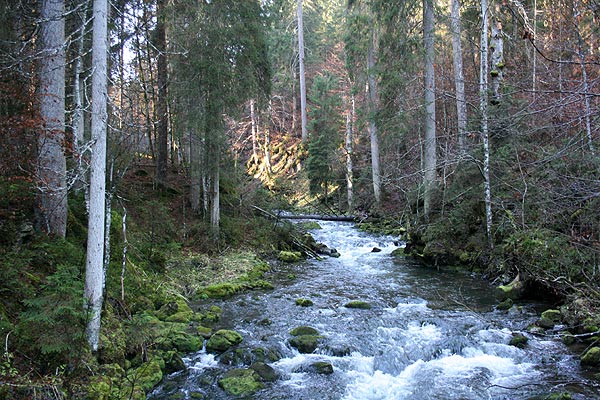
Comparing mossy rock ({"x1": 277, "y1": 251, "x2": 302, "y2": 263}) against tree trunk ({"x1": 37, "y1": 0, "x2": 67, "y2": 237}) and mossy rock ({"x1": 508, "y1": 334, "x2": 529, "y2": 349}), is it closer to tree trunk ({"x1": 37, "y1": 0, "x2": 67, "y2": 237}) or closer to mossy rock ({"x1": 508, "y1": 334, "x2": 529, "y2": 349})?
tree trunk ({"x1": 37, "y1": 0, "x2": 67, "y2": 237})

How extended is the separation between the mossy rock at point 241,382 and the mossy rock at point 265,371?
8cm

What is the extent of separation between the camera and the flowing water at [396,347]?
6152 millimetres

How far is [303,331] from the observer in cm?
809

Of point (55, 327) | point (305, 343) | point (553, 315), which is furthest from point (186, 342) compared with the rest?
point (553, 315)

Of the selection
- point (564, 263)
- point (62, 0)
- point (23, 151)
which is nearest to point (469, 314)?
point (564, 263)

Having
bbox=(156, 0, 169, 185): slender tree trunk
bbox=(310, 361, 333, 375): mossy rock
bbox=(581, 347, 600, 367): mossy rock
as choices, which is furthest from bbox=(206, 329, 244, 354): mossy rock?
bbox=(156, 0, 169, 185): slender tree trunk

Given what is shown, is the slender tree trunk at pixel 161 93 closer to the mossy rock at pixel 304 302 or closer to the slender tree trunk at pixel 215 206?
the slender tree trunk at pixel 215 206

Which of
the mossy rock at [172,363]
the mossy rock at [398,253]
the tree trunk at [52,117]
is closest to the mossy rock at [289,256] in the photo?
the mossy rock at [398,253]

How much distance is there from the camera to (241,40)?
12906 millimetres

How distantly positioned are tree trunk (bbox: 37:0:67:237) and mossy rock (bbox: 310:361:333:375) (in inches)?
203

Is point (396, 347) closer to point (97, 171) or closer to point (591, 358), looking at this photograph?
point (591, 358)

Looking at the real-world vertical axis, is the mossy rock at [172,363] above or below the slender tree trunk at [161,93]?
below

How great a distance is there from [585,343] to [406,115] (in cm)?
1225

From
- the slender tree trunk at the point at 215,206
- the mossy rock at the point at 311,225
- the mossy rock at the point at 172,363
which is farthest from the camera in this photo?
the mossy rock at the point at 311,225
